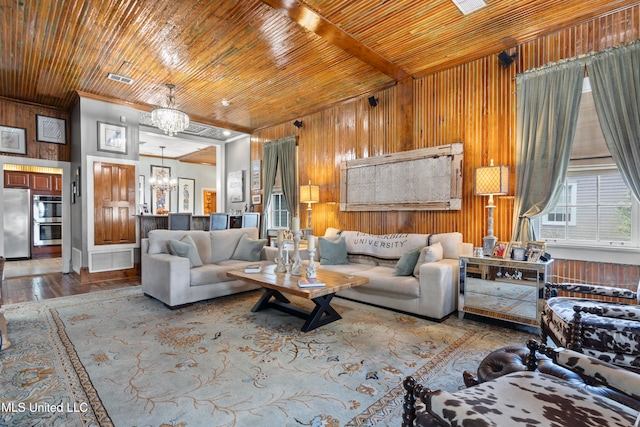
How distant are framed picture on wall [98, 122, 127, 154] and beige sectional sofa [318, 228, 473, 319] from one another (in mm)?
4227

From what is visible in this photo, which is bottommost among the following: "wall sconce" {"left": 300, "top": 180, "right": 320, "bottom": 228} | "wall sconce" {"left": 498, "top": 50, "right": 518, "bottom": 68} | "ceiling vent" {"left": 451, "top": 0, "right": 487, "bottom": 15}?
"wall sconce" {"left": 300, "top": 180, "right": 320, "bottom": 228}

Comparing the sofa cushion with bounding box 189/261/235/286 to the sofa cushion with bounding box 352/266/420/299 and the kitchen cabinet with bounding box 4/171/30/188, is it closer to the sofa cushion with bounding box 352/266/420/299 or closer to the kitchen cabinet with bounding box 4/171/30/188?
the sofa cushion with bounding box 352/266/420/299

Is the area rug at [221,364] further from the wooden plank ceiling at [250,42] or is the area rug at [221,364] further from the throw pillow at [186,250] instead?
the wooden plank ceiling at [250,42]

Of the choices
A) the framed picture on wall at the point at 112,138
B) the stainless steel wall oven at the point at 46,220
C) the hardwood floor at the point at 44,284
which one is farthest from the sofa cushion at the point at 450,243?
the stainless steel wall oven at the point at 46,220

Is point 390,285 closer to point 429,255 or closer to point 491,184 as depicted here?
point 429,255

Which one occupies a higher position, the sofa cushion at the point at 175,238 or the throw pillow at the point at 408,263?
the sofa cushion at the point at 175,238

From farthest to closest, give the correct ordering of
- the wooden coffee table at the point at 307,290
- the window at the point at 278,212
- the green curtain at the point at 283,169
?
the window at the point at 278,212 < the green curtain at the point at 283,169 < the wooden coffee table at the point at 307,290

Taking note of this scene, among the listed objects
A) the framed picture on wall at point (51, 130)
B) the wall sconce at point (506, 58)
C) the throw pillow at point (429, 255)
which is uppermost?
the wall sconce at point (506, 58)

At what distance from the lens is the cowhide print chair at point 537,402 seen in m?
0.96

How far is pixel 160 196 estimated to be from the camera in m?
10.4

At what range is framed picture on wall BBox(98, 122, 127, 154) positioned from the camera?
5.50 m

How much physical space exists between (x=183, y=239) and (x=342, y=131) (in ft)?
10.5

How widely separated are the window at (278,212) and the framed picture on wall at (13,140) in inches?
180

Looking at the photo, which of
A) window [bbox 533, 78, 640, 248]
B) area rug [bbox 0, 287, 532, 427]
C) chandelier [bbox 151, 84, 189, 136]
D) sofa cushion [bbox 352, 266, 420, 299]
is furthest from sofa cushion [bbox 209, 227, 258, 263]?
window [bbox 533, 78, 640, 248]
